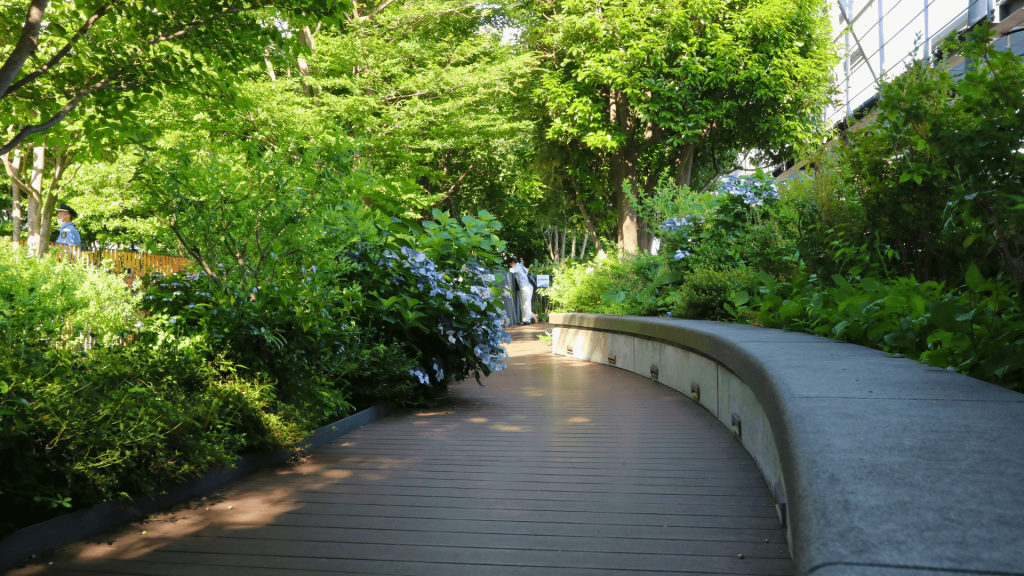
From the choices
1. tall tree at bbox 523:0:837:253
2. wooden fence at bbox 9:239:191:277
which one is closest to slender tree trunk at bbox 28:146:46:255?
wooden fence at bbox 9:239:191:277

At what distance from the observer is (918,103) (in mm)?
3779

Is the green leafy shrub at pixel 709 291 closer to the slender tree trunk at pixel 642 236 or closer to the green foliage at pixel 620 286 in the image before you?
the green foliage at pixel 620 286

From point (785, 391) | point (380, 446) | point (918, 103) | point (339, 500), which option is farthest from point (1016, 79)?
point (380, 446)

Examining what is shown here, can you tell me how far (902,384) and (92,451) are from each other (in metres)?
3.07

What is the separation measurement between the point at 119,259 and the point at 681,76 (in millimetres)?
11316

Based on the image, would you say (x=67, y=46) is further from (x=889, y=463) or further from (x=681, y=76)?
(x=681, y=76)

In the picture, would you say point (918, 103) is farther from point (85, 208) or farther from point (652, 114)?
point (85, 208)

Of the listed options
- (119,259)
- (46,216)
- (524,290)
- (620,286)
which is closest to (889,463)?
(620,286)

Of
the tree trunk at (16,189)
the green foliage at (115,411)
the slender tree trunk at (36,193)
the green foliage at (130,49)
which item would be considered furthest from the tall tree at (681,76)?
the slender tree trunk at (36,193)

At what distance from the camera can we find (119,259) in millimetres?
13117

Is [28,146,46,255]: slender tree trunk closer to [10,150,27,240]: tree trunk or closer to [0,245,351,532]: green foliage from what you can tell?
[10,150,27,240]: tree trunk

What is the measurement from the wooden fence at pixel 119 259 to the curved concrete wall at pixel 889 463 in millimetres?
10264

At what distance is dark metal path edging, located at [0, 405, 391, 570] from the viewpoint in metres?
2.66

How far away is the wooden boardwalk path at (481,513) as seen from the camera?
2719 mm
